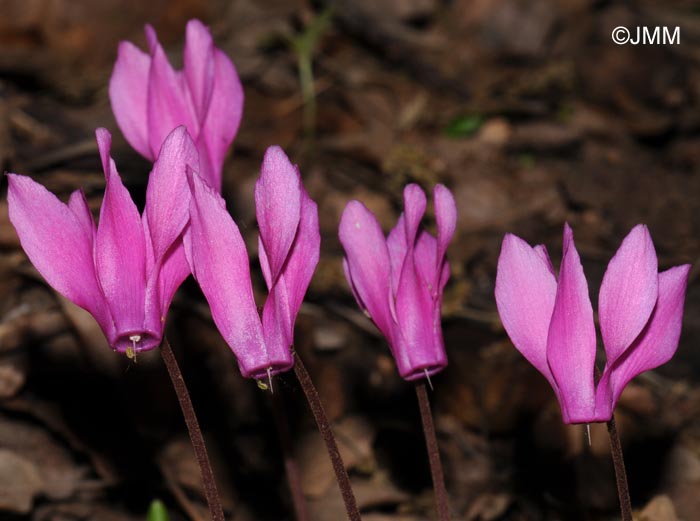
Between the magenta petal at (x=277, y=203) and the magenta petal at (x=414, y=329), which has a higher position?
the magenta petal at (x=277, y=203)

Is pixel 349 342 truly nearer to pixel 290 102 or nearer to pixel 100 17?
pixel 290 102

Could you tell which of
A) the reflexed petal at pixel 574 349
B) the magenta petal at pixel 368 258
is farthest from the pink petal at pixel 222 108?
the reflexed petal at pixel 574 349

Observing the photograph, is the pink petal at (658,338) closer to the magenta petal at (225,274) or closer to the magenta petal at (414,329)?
the magenta petal at (414,329)

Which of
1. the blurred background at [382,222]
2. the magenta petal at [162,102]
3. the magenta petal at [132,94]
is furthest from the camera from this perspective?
the blurred background at [382,222]

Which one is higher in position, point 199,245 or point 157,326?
point 199,245

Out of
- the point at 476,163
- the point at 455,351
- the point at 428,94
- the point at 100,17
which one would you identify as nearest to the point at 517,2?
the point at 428,94

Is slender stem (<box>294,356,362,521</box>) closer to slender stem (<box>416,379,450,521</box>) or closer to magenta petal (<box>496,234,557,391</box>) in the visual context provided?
slender stem (<box>416,379,450,521</box>)

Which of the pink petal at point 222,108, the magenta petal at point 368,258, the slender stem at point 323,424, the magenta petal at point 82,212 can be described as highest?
the pink petal at point 222,108
